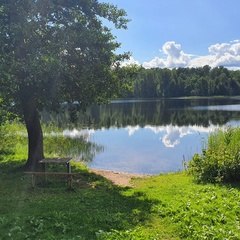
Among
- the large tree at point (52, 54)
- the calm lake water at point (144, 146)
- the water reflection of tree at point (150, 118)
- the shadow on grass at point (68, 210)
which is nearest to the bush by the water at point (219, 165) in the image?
the shadow on grass at point (68, 210)

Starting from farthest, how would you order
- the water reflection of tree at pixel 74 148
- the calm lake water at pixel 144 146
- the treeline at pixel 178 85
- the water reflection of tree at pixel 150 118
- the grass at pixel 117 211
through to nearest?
the treeline at pixel 178 85, the water reflection of tree at pixel 150 118, the water reflection of tree at pixel 74 148, the calm lake water at pixel 144 146, the grass at pixel 117 211

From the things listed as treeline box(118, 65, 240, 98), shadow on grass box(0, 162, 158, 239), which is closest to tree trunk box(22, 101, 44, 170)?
shadow on grass box(0, 162, 158, 239)

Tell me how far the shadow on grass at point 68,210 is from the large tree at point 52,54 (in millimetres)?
3133

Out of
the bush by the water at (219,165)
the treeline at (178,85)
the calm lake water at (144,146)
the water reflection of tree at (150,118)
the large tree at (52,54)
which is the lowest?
the calm lake water at (144,146)

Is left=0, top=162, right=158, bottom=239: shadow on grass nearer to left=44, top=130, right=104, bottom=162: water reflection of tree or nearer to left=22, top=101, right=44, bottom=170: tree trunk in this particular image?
left=22, top=101, right=44, bottom=170: tree trunk

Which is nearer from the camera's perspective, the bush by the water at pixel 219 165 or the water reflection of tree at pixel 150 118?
the bush by the water at pixel 219 165

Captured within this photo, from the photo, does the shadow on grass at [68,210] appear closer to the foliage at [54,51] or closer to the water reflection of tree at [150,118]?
the foliage at [54,51]

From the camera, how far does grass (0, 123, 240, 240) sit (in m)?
6.12

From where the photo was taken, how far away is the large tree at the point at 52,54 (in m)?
9.97

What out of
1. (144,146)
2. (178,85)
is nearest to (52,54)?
(144,146)

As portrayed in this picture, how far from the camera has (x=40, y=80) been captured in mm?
9938

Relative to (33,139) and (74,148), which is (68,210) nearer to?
(33,139)

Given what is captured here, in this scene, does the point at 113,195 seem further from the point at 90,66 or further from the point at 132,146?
the point at 132,146

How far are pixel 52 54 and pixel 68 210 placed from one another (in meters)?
5.38
